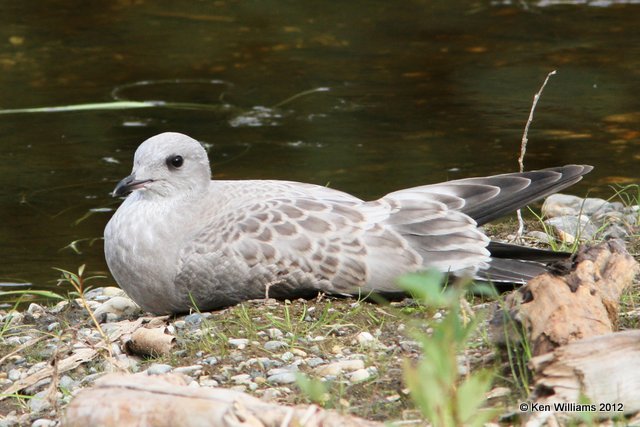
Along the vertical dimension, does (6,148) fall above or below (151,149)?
below

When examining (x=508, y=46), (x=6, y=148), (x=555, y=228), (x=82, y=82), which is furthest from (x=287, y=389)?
(x=508, y=46)

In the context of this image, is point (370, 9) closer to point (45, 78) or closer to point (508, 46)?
point (508, 46)

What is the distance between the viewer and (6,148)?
9250 millimetres

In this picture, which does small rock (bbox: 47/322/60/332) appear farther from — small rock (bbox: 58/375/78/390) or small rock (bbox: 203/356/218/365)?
small rock (bbox: 203/356/218/365)

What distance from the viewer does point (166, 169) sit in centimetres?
590

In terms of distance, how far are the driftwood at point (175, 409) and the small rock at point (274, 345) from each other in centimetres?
131

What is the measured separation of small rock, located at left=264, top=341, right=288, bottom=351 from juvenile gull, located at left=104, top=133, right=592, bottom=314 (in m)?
0.65

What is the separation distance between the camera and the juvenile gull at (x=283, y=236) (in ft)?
18.1

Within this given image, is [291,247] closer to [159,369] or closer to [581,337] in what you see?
[159,369]

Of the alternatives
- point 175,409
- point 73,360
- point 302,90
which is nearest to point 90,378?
point 73,360

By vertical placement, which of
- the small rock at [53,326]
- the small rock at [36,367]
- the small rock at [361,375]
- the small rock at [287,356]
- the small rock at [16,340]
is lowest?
the small rock at [53,326]

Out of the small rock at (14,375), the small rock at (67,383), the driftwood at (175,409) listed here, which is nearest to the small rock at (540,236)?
the small rock at (67,383)

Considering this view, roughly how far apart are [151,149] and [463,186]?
158 centimetres

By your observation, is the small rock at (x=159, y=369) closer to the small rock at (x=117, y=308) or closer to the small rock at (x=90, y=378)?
the small rock at (x=90, y=378)
